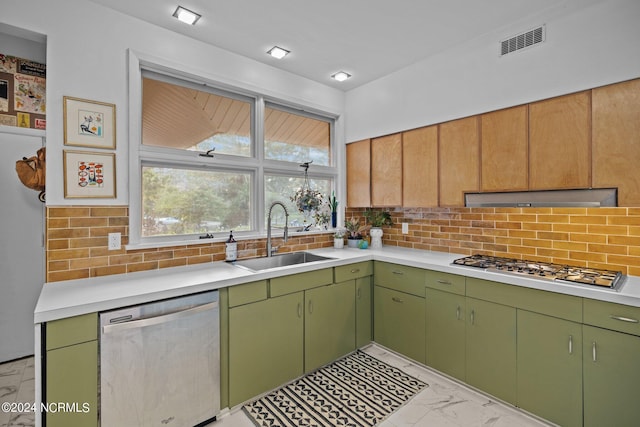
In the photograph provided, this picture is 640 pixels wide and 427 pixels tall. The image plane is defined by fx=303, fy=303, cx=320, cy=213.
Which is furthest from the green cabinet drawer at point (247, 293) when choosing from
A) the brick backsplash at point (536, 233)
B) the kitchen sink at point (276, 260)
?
the brick backsplash at point (536, 233)

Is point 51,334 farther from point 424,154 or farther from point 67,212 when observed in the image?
point 424,154

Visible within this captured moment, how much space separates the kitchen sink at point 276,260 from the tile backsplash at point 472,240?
78 mm

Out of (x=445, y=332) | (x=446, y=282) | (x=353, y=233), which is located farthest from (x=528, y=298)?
(x=353, y=233)

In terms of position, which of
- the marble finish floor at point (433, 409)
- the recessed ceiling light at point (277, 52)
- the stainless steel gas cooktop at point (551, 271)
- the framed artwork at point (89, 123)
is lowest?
the marble finish floor at point (433, 409)

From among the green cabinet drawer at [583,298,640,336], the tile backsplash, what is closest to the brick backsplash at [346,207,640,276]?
the tile backsplash

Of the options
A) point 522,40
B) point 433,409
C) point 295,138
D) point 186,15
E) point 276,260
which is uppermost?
point 186,15

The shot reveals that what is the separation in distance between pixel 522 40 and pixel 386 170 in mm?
1499

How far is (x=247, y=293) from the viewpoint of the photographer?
211cm

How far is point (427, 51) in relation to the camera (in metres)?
2.71

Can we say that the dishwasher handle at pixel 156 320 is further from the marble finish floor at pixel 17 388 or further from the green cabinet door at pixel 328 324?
the marble finish floor at pixel 17 388

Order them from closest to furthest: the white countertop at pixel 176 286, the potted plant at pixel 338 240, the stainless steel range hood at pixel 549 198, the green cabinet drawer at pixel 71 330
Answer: the green cabinet drawer at pixel 71 330
the white countertop at pixel 176 286
the stainless steel range hood at pixel 549 198
the potted plant at pixel 338 240

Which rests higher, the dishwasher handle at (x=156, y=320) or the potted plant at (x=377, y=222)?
the potted plant at (x=377, y=222)

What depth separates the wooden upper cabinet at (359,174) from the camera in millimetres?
3400

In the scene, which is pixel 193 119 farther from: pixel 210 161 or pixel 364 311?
pixel 364 311
